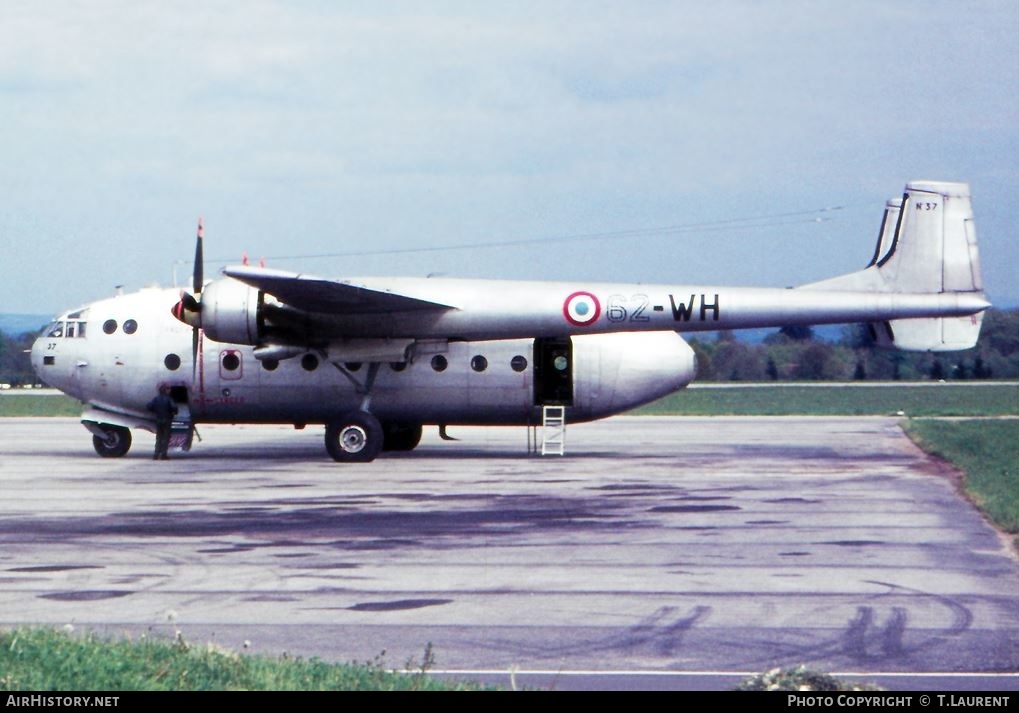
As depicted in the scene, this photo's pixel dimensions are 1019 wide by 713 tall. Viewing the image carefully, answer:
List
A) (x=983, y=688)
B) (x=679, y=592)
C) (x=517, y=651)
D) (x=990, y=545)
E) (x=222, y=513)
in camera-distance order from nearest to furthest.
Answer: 1. (x=983, y=688)
2. (x=517, y=651)
3. (x=679, y=592)
4. (x=990, y=545)
5. (x=222, y=513)

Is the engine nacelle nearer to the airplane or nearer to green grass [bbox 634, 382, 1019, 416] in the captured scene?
the airplane

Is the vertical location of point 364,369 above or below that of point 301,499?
above

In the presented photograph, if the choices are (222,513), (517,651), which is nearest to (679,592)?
(517,651)

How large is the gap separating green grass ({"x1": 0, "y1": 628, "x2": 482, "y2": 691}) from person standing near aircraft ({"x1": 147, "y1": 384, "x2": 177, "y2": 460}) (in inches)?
740

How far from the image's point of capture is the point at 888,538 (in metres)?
16.0

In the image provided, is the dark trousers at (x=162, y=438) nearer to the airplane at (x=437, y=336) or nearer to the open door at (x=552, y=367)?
the airplane at (x=437, y=336)

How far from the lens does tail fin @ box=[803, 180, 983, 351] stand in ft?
84.5

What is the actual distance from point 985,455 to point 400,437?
12.7 metres

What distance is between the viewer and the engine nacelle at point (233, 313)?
25406 mm

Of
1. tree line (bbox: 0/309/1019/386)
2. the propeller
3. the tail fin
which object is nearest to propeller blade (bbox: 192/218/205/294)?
the propeller

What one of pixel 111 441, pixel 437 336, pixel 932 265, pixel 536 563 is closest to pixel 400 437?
pixel 437 336

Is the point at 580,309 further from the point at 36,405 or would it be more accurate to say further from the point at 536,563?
the point at 36,405

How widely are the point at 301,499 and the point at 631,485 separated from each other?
568 cm

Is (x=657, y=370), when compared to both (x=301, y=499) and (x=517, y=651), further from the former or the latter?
(x=517, y=651)
